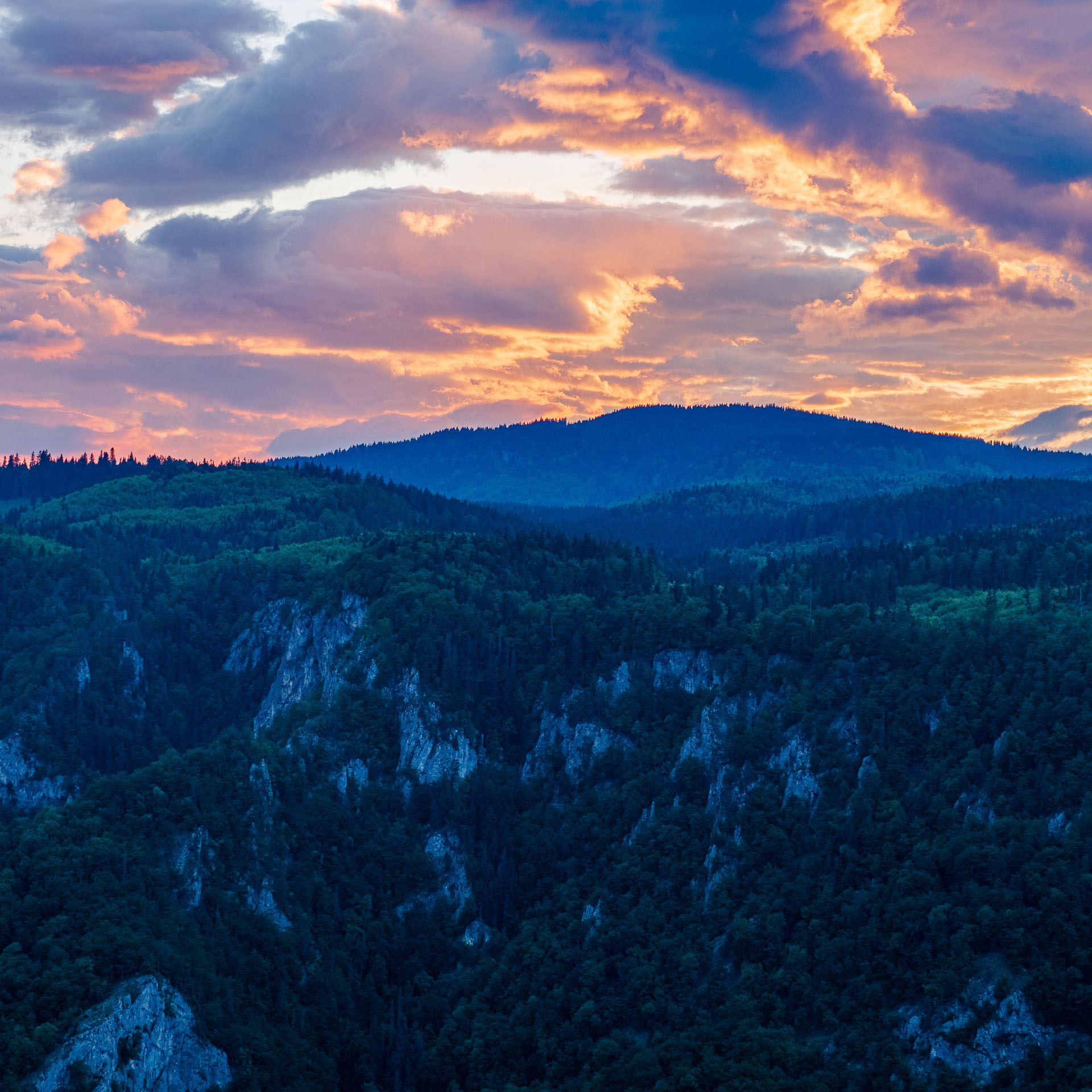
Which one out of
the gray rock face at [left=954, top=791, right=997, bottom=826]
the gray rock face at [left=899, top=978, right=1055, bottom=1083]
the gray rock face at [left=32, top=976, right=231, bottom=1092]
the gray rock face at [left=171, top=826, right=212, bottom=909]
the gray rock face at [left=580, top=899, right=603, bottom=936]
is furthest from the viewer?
the gray rock face at [left=580, top=899, right=603, bottom=936]

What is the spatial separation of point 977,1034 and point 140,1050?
98.3 metres

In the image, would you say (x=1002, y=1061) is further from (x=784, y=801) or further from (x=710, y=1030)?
(x=784, y=801)

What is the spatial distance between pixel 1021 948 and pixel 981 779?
35.4m

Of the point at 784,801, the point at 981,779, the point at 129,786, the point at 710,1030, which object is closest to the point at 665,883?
the point at 784,801

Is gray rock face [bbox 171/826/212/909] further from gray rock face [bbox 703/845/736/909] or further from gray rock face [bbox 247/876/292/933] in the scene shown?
gray rock face [bbox 703/845/736/909]

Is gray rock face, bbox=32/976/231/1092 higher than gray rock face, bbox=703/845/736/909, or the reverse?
gray rock face, bbox=703/845/736/909

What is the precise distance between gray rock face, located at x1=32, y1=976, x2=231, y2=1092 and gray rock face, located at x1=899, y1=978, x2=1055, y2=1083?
86793 millimetres

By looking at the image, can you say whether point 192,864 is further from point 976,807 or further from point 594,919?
point 976,807

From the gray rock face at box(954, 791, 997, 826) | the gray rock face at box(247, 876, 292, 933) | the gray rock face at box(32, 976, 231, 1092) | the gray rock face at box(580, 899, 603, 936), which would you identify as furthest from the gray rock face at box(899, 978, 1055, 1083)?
the gray rock face at box(247, 876, 292, 933)

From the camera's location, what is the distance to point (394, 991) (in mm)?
198375

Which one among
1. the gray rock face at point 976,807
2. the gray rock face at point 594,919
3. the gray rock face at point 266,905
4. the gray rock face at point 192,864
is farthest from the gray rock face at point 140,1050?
the gray rock face at point 976,807

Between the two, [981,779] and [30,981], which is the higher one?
[981,779]

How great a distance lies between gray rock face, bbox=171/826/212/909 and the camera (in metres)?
182

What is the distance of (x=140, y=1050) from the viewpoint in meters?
152
